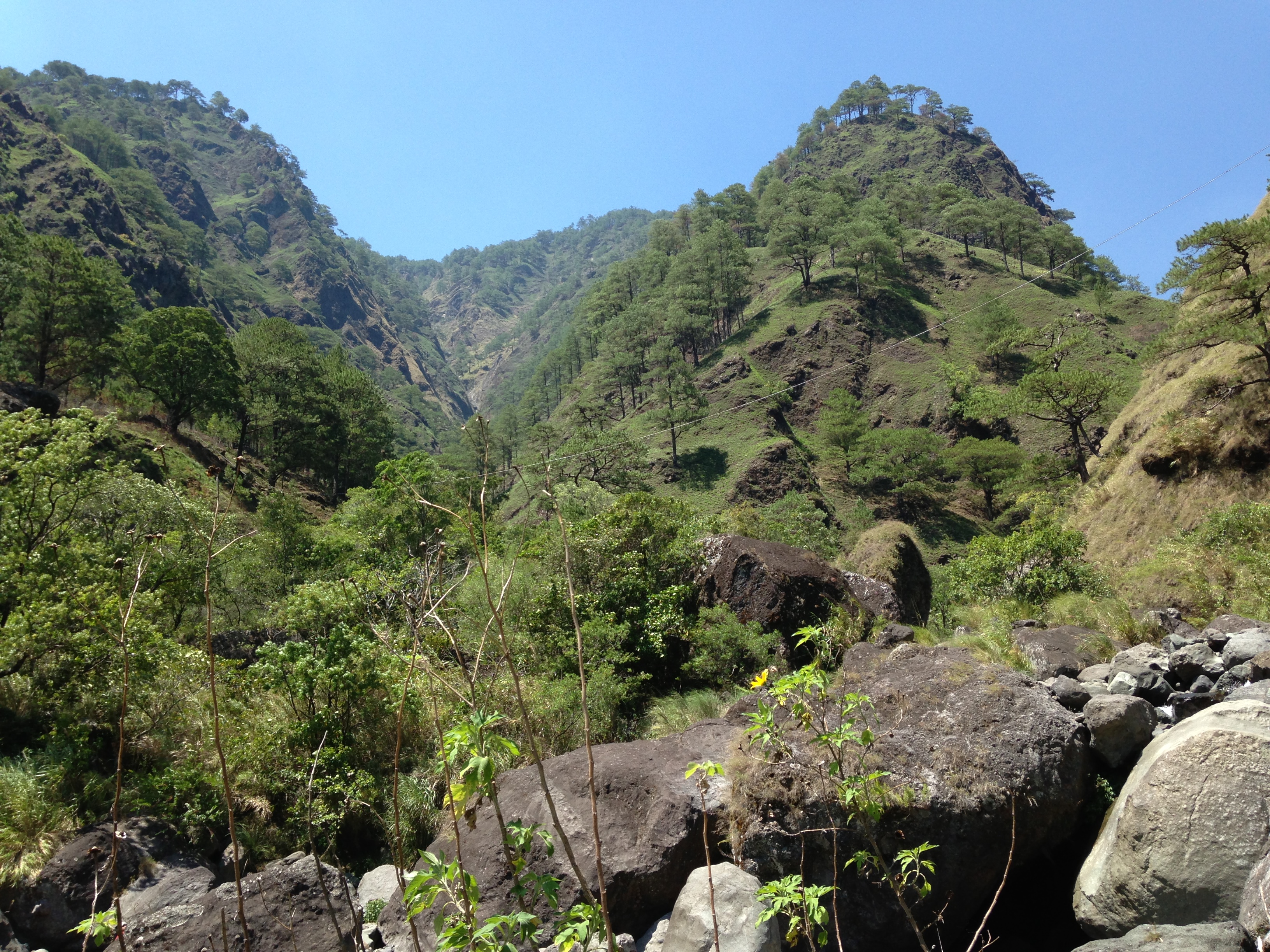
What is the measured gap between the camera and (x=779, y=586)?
11.6 m

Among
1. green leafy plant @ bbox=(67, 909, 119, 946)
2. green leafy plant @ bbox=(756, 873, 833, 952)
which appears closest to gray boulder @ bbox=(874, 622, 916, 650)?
green leafy plant @ bbox=(756, 873, 833, 952)

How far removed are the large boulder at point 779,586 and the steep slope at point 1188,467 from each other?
18.3ft

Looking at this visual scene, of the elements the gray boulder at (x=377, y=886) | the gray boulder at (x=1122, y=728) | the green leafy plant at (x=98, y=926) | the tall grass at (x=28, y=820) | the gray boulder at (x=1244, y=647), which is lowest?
the gray boulder at (x=377, y=886)

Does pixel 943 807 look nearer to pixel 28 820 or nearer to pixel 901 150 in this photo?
pixel 28 820

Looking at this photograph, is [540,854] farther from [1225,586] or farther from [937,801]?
[1225,586]

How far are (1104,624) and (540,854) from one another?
7500mm

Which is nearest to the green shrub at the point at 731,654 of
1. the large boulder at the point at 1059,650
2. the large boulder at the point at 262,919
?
the large boulder at the point at 1059,650

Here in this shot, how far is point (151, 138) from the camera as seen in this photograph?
160 meters

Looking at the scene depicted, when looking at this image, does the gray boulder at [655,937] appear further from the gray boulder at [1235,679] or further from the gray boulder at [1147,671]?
the gray boulder at [1235,679]

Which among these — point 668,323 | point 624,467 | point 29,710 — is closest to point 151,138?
point 668,323

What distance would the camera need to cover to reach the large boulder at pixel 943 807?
18.5 ft

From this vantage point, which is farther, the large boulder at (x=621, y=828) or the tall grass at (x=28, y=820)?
the tall grass at (x=28, y=820)

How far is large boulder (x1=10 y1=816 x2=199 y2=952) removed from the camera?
6.92m

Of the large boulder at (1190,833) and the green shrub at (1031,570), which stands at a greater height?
the green shrub at (1031,570)
